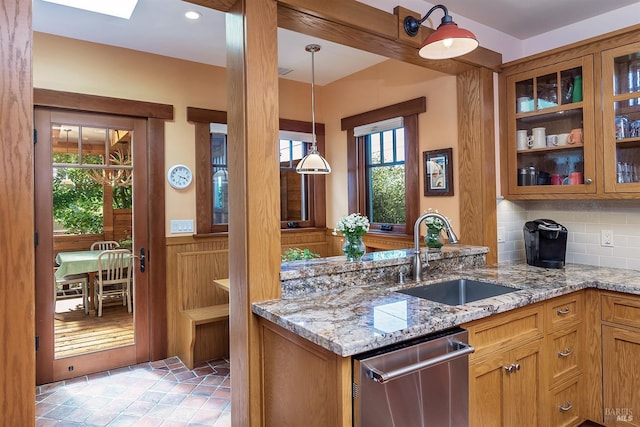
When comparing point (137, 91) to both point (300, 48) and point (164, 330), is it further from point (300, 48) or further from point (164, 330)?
point (164, 330)

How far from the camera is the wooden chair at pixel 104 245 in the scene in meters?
3.18

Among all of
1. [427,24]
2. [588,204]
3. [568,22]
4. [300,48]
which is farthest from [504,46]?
[300,48]

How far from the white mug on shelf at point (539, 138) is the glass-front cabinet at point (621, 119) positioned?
1.27 feet

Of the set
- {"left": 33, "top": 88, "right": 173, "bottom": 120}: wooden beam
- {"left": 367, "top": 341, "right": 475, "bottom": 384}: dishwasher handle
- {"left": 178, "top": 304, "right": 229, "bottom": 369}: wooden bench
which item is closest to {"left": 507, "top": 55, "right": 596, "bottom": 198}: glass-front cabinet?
{"left": 367, "top": 341, "right": 475, "bottom": 384}: dishwasher handle

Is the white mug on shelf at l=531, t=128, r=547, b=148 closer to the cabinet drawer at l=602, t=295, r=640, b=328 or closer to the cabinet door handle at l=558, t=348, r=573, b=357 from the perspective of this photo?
the cabinet drawer at l=602, t=295, r=640, b=328

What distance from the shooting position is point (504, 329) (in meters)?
1.88

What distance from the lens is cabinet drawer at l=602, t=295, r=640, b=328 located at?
2122mm

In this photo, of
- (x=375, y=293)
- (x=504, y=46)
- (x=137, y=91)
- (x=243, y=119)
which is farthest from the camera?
(x=137, y=91)

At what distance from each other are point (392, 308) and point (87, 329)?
107 inches

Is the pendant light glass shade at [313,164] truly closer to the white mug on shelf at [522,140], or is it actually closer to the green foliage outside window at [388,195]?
the green foliage outside window at [388,195]

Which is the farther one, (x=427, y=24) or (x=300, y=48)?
(x=300, y=48)

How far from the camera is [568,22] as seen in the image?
2.80m

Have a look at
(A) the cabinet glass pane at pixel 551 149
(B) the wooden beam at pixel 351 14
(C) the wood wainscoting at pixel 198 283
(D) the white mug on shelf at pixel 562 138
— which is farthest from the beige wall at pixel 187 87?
(B) the wooden beam at pixel 351 14

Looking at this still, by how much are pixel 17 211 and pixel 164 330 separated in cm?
252
